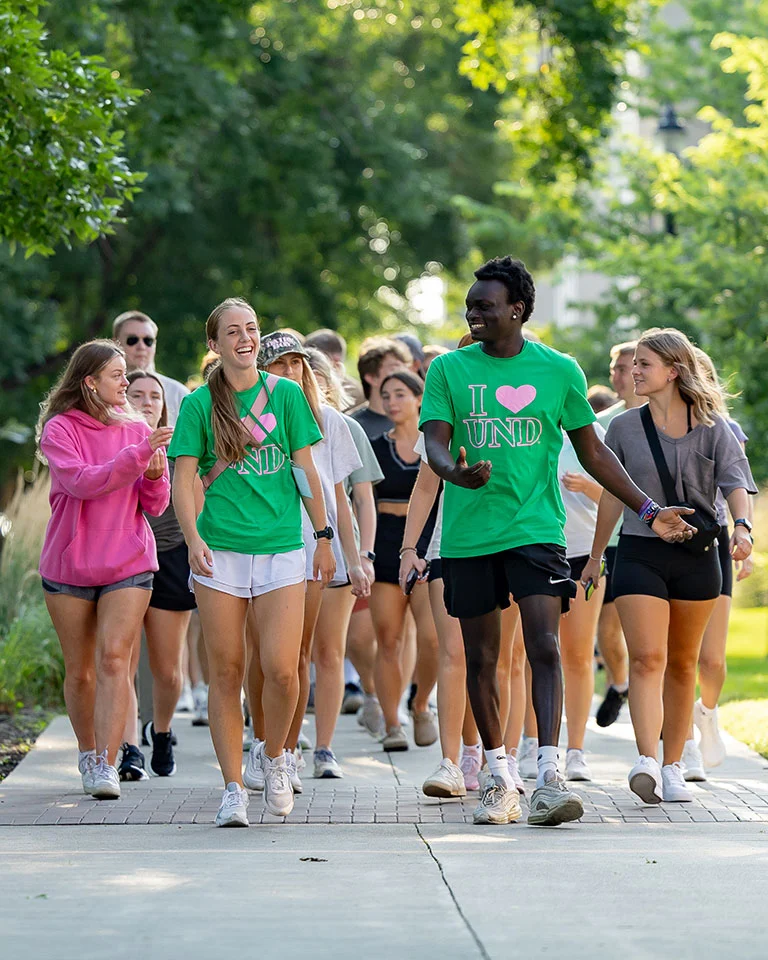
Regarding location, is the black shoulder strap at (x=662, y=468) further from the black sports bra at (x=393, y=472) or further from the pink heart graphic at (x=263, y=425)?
the black sports bra at (x=393, y=472)

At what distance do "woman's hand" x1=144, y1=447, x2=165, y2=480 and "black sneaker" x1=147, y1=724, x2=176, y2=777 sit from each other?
5.10 ft

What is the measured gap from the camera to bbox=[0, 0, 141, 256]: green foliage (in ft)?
30.6

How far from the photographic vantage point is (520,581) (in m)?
6.98

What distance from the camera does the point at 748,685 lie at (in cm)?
1441

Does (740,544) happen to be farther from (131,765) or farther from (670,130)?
(670,130)

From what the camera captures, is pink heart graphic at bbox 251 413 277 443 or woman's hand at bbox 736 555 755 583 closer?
pink heart graphic at bbox 251 413 277 443

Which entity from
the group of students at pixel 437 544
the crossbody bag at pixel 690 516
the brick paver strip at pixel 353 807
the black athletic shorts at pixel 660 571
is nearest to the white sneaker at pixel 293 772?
the brick paver strip at pixel 353 807

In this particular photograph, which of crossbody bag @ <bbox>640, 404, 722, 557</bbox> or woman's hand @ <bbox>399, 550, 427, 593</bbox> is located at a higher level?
crossbody bag @ <bbox>640, 404, 722, 557</bbox>

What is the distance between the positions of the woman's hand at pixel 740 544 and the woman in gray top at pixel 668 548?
0.29 m

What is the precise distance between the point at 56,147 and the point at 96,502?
2.39 meters

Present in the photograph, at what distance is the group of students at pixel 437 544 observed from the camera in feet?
23.0

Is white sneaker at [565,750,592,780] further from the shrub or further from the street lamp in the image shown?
the street lamp

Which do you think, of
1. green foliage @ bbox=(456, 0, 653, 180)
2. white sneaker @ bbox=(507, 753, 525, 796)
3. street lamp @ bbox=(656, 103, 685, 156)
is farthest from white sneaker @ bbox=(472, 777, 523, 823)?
street lamp @ bbox=(656, 103, 685, 156)

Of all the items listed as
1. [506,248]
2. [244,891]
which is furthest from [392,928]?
[506,248]
